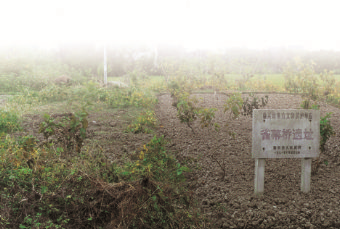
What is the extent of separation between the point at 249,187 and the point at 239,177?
0.32 m

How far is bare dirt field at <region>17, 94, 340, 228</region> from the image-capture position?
3451mm

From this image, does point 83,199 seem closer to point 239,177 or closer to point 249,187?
point 249,187

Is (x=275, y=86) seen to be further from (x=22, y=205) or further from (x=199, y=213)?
(x=22, y=205)

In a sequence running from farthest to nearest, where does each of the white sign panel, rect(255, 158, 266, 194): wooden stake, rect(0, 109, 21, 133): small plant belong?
rect(0, 109, 21, 133): small plant
rect(255, 158, 266, 194): wooden stake
the white sign panel

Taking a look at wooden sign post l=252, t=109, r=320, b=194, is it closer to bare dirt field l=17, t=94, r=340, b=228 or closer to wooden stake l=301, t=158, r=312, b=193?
wooden stake l=301, t=158, r=312, b=193

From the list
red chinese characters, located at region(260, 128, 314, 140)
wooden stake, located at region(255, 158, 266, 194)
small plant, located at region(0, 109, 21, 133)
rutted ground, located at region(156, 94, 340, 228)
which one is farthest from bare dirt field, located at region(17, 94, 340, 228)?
red chinese characters, located at region(260, 128, 314, 140)

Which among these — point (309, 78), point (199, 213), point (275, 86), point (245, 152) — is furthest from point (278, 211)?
point (275, 86)

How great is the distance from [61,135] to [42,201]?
1.39m

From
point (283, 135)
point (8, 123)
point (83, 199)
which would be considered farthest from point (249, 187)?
point (8, 123)

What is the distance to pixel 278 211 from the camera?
3514mm

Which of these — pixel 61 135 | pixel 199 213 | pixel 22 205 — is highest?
pixel 61 135

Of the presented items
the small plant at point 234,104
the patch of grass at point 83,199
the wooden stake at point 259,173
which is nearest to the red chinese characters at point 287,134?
the wooden stake at point 259,173

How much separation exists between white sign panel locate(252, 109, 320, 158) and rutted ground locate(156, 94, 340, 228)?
1.64 feet

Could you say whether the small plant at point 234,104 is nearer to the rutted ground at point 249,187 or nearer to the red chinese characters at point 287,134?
the rutted ground at point 249,187
